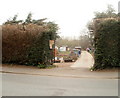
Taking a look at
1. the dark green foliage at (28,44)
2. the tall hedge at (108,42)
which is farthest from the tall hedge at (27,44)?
the tall hedge at (108,42)

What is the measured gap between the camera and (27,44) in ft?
49.0

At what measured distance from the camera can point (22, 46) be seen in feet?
49.6

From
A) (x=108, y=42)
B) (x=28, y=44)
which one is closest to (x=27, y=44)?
(x=28, y=44)

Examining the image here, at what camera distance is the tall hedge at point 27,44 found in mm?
14516

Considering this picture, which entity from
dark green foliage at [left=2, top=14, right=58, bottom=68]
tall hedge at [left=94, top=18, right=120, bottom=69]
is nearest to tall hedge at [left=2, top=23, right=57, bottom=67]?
dark green foliage at [left=2, top=14, right=58, bottom=68]

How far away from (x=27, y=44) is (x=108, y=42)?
647 cm

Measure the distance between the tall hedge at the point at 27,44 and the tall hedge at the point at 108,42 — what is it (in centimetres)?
407

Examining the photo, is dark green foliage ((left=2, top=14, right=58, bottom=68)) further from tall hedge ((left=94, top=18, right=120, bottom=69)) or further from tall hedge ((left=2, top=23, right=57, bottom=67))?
tall hedge ((left=94, top=18, right=120, bottom=69))

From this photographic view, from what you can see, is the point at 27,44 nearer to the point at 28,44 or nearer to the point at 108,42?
the point at 28,44

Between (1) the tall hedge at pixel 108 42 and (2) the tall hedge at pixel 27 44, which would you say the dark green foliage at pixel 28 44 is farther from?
(1) the tall hedge at pixel 108 42

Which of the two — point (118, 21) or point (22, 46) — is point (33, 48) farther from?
point (118, 21)

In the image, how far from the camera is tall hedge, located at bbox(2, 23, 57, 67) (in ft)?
47.6

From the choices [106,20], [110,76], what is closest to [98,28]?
[106,20]

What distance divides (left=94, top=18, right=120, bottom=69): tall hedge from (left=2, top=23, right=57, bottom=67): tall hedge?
4.07m
